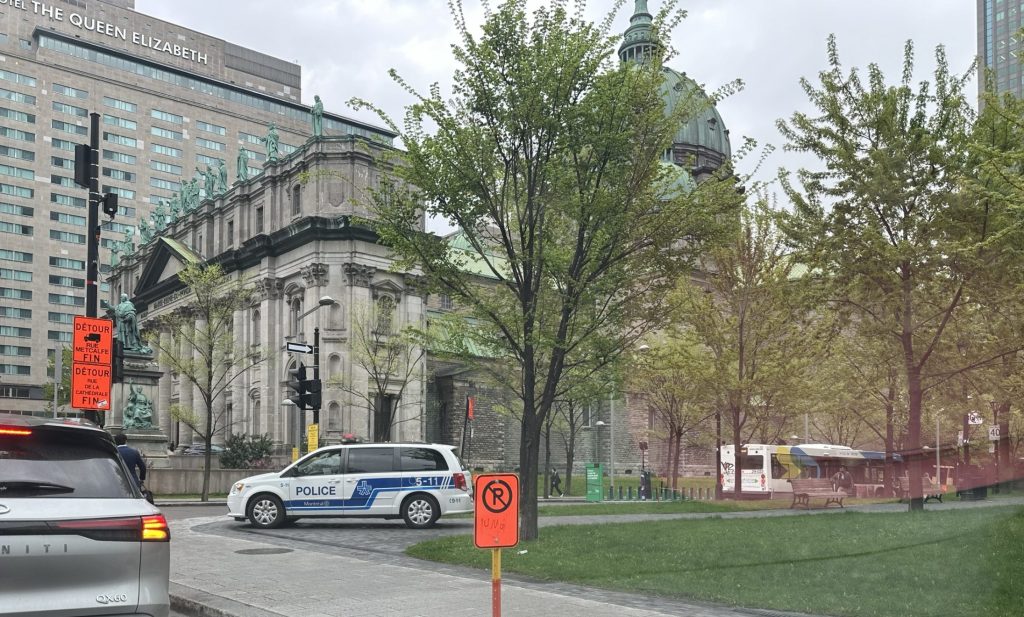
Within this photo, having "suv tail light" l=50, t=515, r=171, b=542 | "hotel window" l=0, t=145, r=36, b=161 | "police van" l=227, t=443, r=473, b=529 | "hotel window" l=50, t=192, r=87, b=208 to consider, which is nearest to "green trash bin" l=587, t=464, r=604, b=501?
"police van" l=227, t=443, r=473, b=529

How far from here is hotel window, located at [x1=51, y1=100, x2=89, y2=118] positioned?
108m

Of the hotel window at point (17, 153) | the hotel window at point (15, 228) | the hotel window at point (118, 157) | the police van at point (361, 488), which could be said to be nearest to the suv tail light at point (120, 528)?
the police van at point (361, 488)

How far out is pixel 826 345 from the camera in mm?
32500

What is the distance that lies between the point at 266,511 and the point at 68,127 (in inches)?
3986

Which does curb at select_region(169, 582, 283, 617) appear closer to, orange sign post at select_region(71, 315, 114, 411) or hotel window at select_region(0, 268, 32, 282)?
orange sign post at select_region(71, 315, 114, 411)

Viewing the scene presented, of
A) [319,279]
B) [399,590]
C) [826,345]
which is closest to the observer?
[399,590]

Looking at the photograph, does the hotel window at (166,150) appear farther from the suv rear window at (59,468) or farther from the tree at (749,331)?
the suv rear window at (59,468)

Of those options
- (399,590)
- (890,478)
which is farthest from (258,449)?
(399,590)

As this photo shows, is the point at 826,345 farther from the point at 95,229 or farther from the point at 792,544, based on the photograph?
the point at 95,229

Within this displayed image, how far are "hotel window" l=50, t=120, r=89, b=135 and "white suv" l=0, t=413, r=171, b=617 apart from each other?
374 ft

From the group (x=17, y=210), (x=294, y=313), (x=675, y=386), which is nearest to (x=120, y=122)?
(x=17, y=210)

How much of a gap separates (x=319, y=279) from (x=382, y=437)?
1215cm

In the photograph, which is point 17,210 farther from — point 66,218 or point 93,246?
point 93,246

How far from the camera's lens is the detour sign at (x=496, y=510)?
24.6 ft
